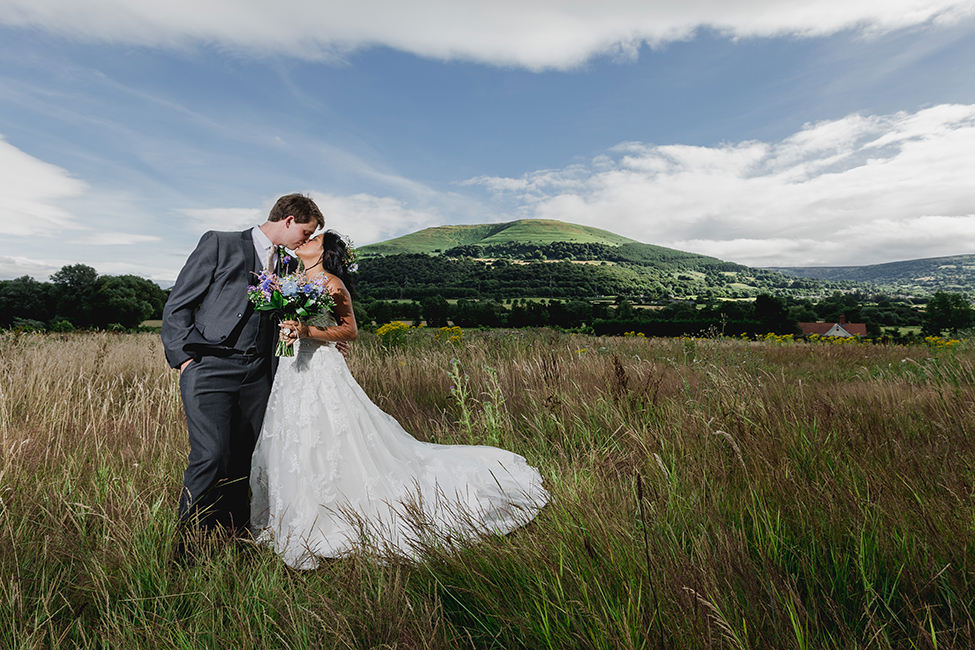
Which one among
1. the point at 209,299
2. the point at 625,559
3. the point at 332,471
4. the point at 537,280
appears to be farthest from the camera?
the point at 537,280

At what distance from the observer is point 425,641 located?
1.53 metres

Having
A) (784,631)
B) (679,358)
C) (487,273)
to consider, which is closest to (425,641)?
(784,631)

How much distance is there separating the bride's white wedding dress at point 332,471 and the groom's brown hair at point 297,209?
2.90 ft

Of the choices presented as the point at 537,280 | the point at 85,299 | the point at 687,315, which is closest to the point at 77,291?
the point at 85,299

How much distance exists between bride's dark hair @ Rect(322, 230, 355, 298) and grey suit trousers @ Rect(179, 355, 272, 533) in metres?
0.80

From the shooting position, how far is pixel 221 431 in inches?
119

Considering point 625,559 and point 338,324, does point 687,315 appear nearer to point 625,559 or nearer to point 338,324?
point 338,324

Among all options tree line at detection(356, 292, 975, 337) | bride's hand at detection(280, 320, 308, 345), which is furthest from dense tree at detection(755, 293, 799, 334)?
bride's hand at detection(280, 320, 308, 345)

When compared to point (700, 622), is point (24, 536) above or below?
below

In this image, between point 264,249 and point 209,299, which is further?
point 264,249

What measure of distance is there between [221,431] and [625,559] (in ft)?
8.14

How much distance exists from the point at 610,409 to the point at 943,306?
56.2 meters

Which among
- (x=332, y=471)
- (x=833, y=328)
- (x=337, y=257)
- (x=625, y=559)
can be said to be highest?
(x=337, y=257)

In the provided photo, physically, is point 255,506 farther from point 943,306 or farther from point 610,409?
point 943,306
